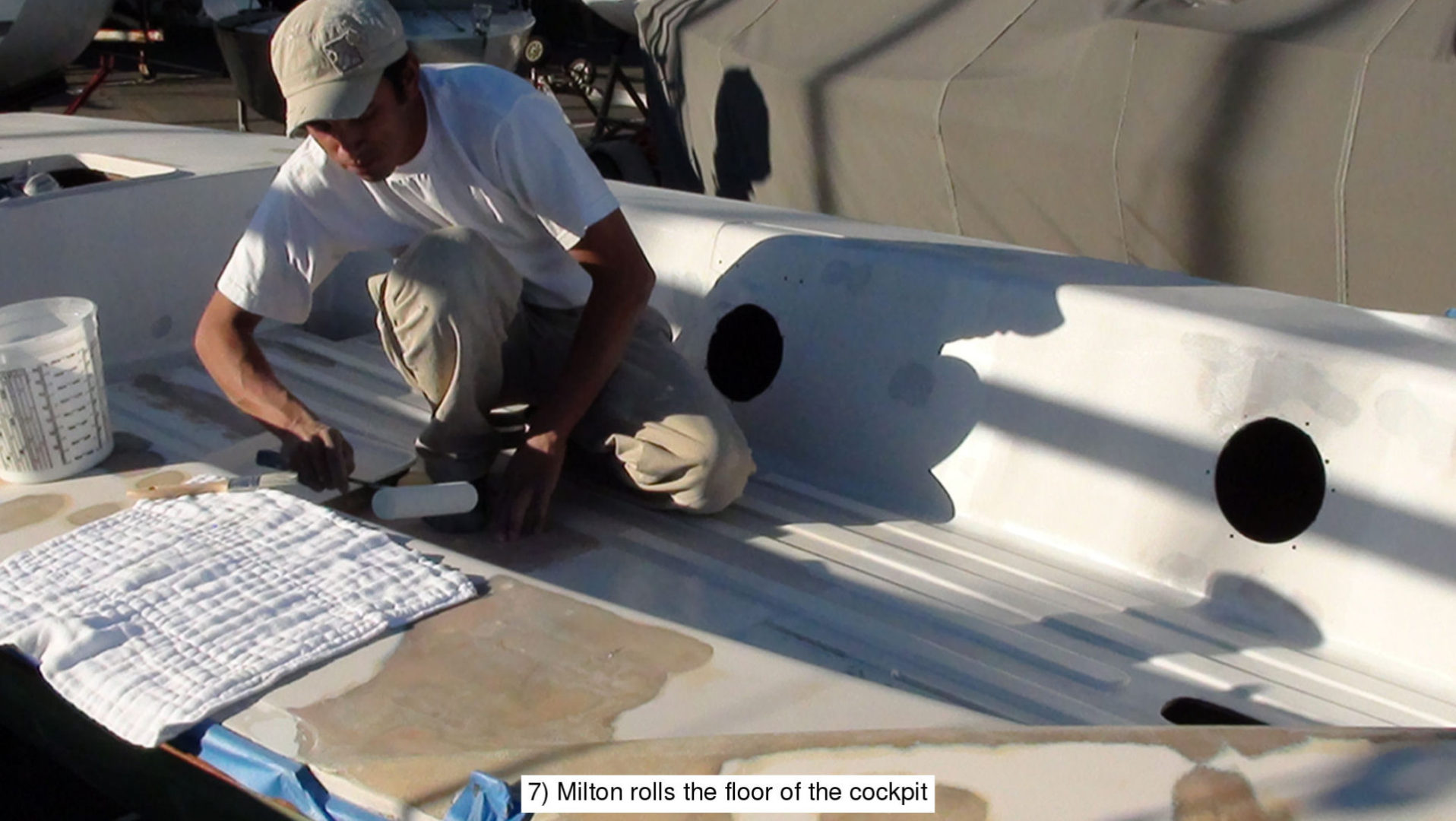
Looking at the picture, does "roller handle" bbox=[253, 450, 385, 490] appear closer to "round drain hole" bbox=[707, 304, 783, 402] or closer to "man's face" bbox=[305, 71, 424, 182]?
"man's face" bbox=[305, 71, 424, 182]

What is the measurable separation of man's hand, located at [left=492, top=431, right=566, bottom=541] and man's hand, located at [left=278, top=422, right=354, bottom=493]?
10.4 inches

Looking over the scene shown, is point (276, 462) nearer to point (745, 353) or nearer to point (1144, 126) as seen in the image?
point (745, 353)

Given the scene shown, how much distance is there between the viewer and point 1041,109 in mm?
3566

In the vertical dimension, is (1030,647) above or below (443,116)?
Result: below

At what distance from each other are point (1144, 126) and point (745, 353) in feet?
4.20

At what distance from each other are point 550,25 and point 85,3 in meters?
5.22

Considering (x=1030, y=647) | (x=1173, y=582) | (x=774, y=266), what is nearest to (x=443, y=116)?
(x=774, y=266)

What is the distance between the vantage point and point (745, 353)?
277 cm

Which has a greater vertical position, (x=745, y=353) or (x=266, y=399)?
(x=745, y=353)

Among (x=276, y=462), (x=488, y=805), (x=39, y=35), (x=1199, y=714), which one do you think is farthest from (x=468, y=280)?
(x=39, y=35)

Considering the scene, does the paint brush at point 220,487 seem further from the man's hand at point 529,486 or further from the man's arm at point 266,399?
the man's hand at point 529,486

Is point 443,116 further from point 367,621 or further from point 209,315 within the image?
point 367,621

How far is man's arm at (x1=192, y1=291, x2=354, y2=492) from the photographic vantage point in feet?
7.22

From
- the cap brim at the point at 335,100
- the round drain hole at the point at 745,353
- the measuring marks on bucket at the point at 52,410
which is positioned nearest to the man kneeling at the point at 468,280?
the cap brim at the point at 335,100
